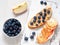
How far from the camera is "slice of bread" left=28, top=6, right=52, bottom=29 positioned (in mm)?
1027

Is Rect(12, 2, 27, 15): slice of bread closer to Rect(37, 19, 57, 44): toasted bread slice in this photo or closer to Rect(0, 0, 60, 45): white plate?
Rect(0, 0, 60, 45): white plate

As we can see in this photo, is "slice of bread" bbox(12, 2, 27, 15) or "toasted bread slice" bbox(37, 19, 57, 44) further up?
"slice of bread" bbox(12, 2, 27, 15)

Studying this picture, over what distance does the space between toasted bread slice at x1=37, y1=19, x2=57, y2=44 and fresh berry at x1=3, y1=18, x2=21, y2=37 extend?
0.33 ft

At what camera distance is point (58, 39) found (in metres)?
1.00

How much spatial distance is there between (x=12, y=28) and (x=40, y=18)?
127 mm

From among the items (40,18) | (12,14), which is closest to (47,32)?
(40,18)

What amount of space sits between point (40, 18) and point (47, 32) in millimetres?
82

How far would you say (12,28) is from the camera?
3.35ft

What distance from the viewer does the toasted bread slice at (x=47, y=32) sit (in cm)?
99

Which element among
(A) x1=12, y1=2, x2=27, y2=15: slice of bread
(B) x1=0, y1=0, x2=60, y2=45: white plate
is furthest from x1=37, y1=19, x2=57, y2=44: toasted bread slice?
(A) x1=12, y1=2, x2=27, y2=15: slice of bread

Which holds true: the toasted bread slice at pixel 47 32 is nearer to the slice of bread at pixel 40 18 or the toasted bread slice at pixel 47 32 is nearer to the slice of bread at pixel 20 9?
the slice of bread at pixel 40 18

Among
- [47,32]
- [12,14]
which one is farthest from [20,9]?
[47,32]

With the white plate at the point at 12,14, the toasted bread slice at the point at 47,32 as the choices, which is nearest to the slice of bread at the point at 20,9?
the white plate at the point at 12,14

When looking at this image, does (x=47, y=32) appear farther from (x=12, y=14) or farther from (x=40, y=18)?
(x=12, y=14)
